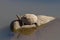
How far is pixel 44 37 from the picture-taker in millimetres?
2262

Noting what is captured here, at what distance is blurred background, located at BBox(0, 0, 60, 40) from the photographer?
227 cm

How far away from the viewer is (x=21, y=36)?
7.41 feet

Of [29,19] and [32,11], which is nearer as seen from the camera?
[29,19]

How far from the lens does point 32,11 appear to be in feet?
8.20

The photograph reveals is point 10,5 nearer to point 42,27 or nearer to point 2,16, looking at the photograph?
point 2,16

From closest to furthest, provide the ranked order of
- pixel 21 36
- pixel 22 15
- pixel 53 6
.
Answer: pixel 21 36 < pixel 22 15 < pixel 53 6

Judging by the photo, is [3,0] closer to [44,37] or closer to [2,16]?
[2,16]

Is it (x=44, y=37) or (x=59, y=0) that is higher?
(x=59, y=0)

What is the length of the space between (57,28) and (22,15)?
1.27 feet

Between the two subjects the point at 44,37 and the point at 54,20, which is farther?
the point at 54,20

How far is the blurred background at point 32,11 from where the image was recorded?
7.46 feet

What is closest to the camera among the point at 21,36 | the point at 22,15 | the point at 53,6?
the point at 21,36

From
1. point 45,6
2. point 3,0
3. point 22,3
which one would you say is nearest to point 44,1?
point 45,6

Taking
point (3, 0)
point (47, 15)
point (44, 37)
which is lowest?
point (44, 37)
